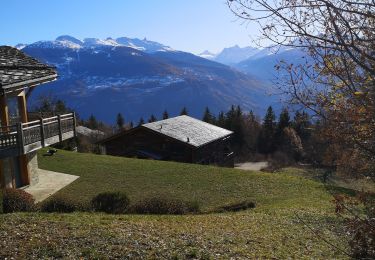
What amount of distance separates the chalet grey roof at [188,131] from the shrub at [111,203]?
20.8m

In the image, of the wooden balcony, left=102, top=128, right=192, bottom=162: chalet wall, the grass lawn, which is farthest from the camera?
left=102, top=128, right=192, bottom=162: chalet wall

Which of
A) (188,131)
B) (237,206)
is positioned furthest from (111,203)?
(188,131)

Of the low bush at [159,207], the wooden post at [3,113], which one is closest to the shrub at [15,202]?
the low bush at [159,207]

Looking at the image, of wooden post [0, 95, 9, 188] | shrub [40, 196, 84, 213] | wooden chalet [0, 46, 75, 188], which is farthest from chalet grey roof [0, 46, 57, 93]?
shrub [40, 196, 84, 213]

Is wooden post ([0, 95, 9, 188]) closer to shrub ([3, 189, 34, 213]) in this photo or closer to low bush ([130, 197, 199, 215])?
shrub ([3, 189, 34, 213])

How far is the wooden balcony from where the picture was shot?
1794 centimetres

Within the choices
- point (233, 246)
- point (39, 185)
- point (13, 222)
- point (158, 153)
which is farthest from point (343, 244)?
point (158, 153)

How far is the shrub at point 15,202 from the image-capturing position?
1641cm

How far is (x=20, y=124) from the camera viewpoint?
714 inches

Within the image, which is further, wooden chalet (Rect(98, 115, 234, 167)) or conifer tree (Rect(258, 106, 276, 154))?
conifer tree (Rect(258, 106, 276, 154))

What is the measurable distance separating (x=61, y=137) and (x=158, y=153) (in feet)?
64.6

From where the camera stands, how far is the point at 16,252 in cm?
1034

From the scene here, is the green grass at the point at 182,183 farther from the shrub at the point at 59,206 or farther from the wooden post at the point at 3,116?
the shrub at the point at 59,206

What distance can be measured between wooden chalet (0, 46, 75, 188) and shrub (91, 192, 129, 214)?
3.89 meters
